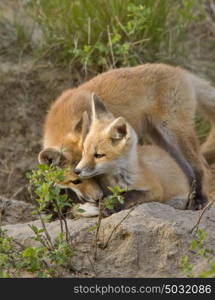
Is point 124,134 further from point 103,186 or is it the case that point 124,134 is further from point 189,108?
point 189,108

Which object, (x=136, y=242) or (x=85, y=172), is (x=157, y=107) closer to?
(x=85, y=172)

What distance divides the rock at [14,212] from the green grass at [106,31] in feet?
7.51

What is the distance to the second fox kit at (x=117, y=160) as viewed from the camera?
6336 millimetres

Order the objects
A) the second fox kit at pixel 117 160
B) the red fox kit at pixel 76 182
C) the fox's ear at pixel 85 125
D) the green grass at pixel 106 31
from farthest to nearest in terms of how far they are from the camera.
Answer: the green grass at pixel 106 31 < the fox's ear at pixel 85 125 < the red fox kit at pixel 76 182 < the second fox kit at pixel 117 160

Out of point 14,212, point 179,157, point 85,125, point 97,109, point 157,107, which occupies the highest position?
point 97,109

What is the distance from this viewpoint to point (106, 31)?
9.39 metres

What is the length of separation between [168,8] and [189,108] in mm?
2715

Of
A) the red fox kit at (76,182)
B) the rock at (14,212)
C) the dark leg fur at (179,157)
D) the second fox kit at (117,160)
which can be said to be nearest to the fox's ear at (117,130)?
the second fox kit at (117,160)

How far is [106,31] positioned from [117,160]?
3.37m

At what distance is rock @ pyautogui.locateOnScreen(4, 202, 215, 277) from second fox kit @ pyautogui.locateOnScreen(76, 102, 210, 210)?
537 mm

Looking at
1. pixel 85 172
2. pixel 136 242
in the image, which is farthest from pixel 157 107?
pixel 136 242

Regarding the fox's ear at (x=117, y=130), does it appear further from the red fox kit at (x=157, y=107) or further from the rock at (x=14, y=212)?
the rock at (x=14, y=212)

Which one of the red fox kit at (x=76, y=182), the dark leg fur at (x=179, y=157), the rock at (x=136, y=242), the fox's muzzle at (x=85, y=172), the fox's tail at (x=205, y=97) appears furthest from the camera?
the fox's tail at (x=205, y=97)

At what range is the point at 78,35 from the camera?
9.46m
